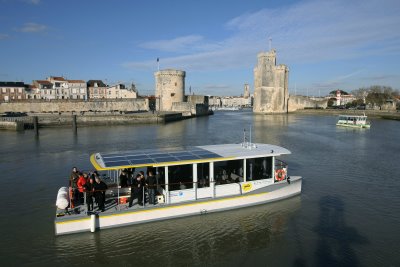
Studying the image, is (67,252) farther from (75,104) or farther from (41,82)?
(41,82)

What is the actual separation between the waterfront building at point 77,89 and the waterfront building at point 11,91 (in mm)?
9137

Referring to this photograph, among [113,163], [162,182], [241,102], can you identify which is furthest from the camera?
[241,102]

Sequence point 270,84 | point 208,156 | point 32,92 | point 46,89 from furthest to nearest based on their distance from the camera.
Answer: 1. point 46,89
2. point 32,92
3. point 270,84
4. point 208,156

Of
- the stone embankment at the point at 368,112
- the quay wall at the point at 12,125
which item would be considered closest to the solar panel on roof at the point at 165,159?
the quay wall at the point at 12,125

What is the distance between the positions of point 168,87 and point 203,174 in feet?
161

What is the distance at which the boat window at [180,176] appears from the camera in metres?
8.34

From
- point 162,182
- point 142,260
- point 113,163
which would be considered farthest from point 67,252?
point 162,182

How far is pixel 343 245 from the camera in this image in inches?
283

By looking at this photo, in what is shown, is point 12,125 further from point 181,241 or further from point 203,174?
point 181,241

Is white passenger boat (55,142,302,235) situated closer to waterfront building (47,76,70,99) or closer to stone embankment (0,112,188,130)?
stone embankment (0,112,188,130)

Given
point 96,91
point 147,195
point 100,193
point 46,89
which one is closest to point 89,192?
point 100,193

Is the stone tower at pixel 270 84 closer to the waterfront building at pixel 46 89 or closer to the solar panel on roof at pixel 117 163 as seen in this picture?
the waterfront building at pixel 46 89

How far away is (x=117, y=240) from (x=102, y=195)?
1083mm

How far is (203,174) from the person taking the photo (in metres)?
8.65
